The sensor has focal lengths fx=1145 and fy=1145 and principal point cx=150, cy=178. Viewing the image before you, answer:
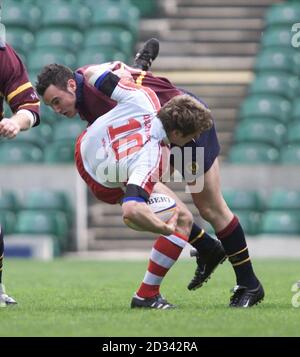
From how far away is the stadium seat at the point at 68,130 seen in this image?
50.8ft

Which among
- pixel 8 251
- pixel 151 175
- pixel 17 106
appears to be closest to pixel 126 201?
pixel 151 175

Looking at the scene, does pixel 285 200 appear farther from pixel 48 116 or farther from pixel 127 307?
pixel 127 307

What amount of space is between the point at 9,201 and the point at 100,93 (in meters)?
7.95

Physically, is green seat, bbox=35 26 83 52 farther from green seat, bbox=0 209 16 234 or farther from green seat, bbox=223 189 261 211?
green seat, bbox=223 189 261 211

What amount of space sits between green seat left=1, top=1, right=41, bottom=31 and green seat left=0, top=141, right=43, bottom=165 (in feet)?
9.97

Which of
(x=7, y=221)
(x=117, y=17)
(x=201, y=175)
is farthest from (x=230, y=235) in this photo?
(x=117, y=17)

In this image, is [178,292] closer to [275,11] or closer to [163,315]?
[163,315]

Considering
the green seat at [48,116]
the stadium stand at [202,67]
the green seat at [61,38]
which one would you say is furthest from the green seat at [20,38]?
the green seat at [48,116]

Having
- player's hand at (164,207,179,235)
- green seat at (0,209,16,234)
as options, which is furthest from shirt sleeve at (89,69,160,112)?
green seat at (0,209,16,234)

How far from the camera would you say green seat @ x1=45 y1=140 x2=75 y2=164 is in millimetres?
15312

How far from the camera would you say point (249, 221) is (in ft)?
47.2

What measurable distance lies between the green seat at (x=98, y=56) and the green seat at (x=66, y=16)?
864 mm

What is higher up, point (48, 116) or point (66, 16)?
point (66, 16)
